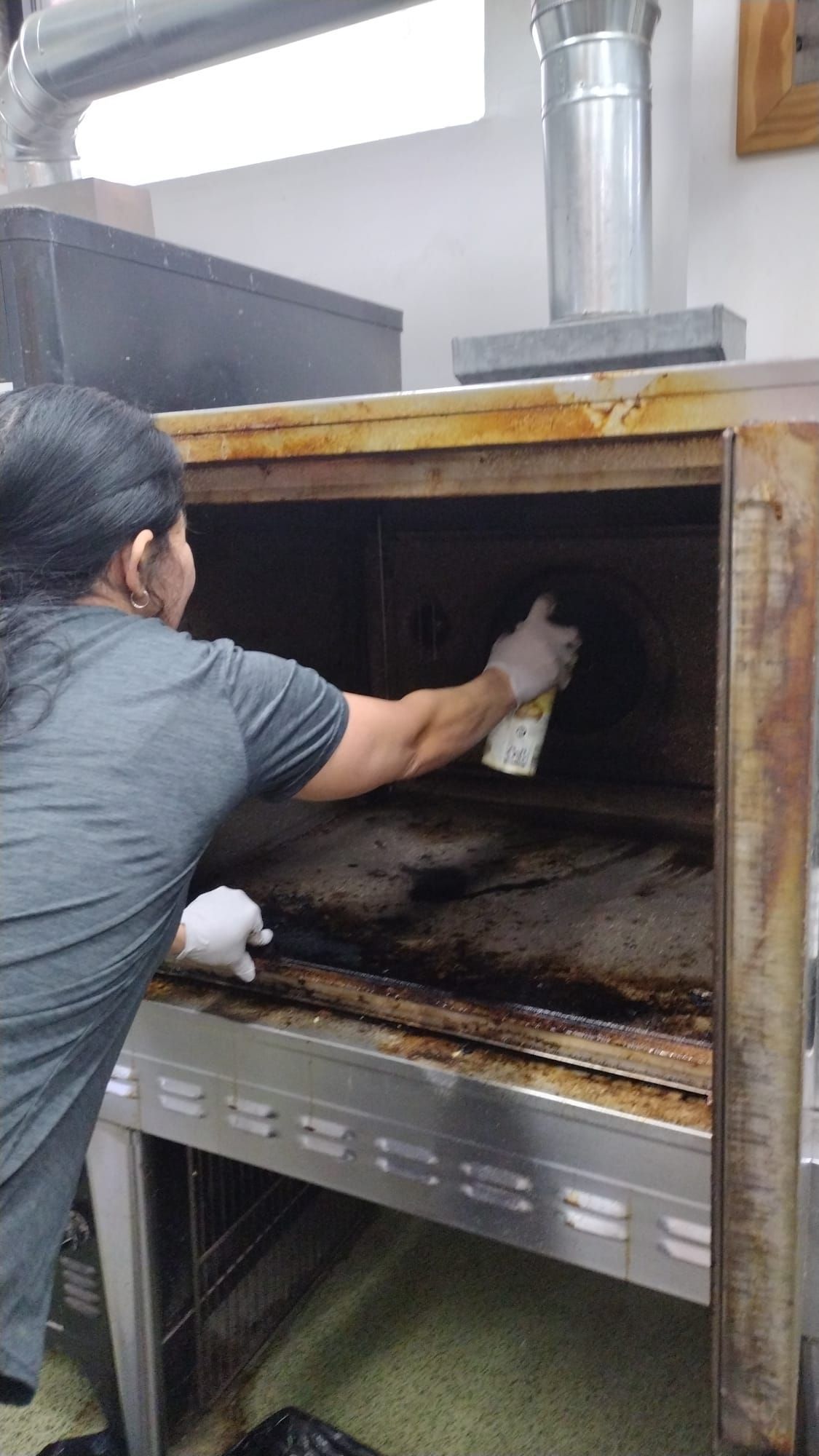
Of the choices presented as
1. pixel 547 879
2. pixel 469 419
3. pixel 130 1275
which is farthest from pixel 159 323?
pixel 130 1275

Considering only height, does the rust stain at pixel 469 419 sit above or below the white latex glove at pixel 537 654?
above

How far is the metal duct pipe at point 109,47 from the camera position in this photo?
1.20m

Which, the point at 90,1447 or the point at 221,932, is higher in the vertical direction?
the point at 221,932

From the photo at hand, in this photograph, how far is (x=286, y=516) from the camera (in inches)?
50.1

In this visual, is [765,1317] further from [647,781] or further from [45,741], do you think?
[647,781]

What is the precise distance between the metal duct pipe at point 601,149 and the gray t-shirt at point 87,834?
2.02ft

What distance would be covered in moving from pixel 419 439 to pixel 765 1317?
62 centimetres

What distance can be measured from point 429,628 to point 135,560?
754 millimetres

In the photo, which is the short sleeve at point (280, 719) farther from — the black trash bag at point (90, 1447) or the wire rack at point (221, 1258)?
the black trash bag at point (90, 1447)

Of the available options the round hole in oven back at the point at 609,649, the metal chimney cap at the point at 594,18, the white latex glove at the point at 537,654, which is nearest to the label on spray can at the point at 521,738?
the white latex glove at the point at 537,654

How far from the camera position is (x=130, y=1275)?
1040 millimetres

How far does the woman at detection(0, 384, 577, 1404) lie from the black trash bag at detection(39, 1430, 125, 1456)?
536mm

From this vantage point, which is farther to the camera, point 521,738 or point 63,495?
point 521,738

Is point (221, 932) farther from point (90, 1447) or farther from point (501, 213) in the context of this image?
point (501, 213)
